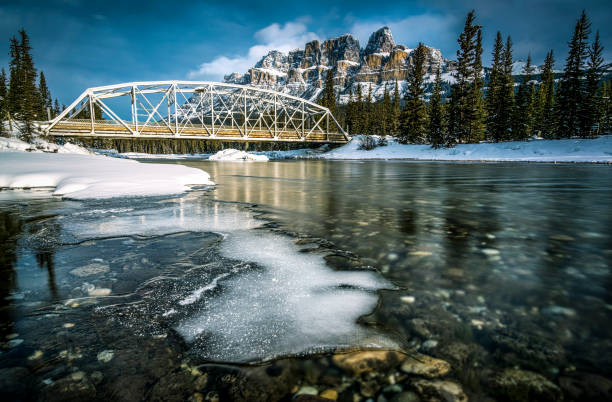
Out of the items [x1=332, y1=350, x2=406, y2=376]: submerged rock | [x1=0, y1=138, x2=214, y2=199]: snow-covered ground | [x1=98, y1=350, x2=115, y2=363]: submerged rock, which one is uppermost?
[x1=0, y1=138, x2=214, y2=199]: snow-covered ground

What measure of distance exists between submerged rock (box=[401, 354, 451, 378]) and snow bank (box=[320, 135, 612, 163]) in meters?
31.0

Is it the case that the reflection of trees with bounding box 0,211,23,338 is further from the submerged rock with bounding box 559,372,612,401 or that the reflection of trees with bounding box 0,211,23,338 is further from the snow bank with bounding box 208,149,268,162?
the snow bank with bounding box 208,149,268,162

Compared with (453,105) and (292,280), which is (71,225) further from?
(453,105)

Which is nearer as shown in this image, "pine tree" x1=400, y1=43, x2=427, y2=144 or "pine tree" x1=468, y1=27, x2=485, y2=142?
"pine tree" x1=468, y1=27, x2=485, y2=142

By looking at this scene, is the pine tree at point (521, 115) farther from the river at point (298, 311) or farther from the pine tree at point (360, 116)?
the river at point (298, 311)

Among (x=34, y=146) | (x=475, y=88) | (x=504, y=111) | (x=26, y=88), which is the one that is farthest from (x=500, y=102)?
(x=26, y=88)

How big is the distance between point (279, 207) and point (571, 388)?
18.3 ft

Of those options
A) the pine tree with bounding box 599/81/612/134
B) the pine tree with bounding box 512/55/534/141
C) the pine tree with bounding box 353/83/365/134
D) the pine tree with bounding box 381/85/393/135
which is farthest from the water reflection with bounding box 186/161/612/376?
the pine tree with bounding box 353/83/365/134

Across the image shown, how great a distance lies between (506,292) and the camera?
7.47ft

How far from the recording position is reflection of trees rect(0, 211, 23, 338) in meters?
1.91

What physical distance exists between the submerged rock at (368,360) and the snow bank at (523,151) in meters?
31.2

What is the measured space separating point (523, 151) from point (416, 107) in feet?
58.3

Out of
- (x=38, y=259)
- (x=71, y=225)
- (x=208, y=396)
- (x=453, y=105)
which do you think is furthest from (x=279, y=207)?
(x=453, y=105)

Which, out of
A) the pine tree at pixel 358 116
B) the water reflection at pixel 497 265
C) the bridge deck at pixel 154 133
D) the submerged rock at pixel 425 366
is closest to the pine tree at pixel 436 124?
the bridge deck at pixel 154 133
